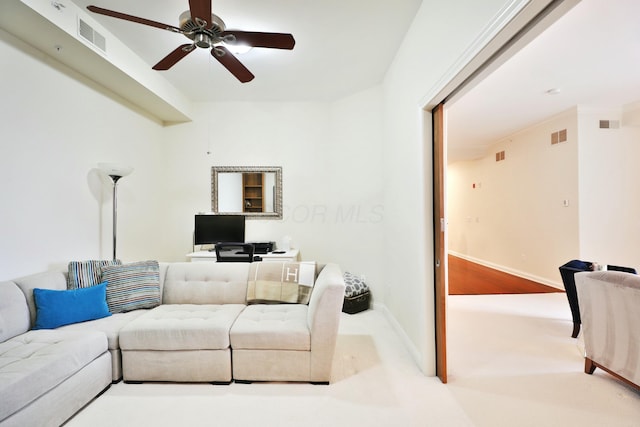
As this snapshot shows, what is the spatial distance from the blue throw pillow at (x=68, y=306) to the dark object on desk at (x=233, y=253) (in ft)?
3.68

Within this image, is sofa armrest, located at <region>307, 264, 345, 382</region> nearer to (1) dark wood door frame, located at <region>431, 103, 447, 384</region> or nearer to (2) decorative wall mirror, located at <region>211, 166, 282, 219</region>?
(1) dark wood door frame, located at <region>431, 103, 447, 384</region>

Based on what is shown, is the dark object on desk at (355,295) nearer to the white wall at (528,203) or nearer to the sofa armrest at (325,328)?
the sofa armrest at (325,328)

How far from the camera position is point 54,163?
2562 millimetres

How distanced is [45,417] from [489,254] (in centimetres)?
746

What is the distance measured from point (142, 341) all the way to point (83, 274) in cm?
87

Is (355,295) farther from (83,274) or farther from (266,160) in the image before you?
(83,274)

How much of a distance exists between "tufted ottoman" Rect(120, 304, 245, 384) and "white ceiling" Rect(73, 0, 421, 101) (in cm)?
249

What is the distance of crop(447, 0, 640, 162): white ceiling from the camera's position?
89.6 inches

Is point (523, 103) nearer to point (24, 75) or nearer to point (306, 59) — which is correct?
point (306, 59)

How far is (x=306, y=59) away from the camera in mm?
3072

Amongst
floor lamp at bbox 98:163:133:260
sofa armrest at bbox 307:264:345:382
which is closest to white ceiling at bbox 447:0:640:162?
sofa armrest at bbox 307:264:345:382

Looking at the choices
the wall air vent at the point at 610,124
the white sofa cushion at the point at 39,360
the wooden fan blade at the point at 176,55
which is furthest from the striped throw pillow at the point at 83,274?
the wall air vent at the point at 610,124

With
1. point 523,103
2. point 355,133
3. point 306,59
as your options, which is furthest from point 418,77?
point 523,103

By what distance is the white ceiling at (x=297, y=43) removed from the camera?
7.47 feet
